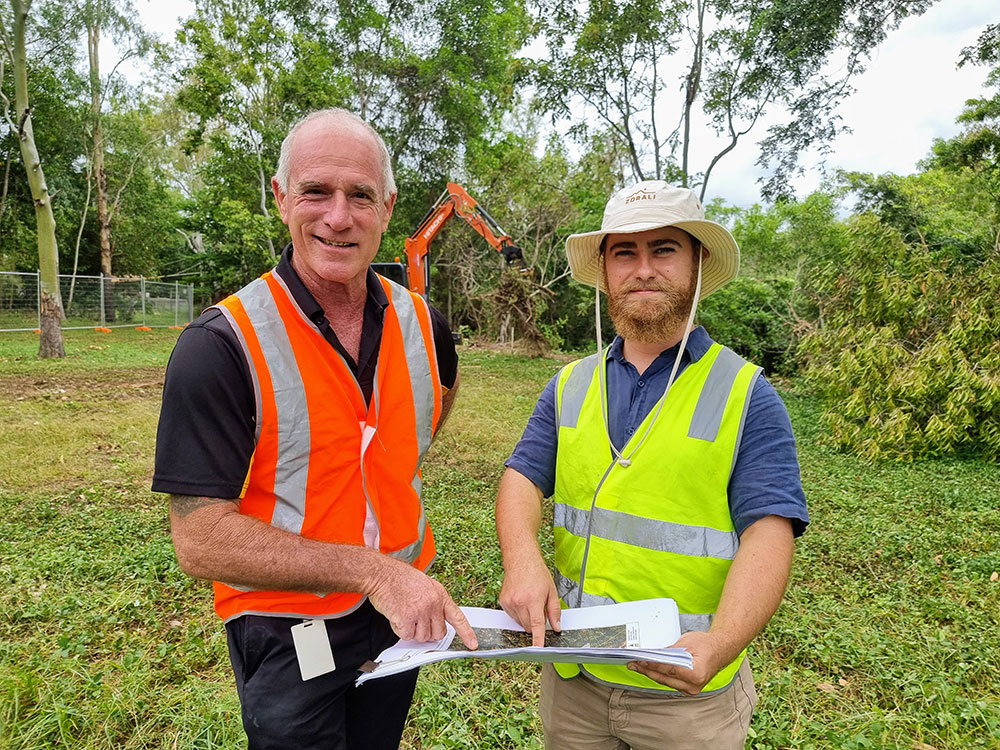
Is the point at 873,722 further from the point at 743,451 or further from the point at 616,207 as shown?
the point at 616,207

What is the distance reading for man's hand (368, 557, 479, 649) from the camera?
1.45 metres

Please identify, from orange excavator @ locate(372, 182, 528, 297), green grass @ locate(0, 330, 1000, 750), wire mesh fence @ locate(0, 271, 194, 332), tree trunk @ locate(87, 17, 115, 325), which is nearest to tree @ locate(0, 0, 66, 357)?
wire mesh fence @ locate(0, 271, 194, 332)

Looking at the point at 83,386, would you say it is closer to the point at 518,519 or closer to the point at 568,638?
the point at 518,519

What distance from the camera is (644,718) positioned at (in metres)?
1.60

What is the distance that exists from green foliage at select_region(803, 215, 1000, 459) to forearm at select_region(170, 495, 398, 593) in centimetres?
781

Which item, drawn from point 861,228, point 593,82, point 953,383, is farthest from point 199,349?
point 593,82

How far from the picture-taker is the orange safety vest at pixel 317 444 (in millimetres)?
1563

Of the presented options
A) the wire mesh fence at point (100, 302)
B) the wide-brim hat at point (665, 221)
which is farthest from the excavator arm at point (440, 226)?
the wire mesh fence at point (100, 302)

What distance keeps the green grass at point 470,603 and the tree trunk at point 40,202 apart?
7.83 meters

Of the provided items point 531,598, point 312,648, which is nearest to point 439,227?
point 312,648

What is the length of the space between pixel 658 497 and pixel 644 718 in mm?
580

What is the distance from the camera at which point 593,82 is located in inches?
557

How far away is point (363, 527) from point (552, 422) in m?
0.63

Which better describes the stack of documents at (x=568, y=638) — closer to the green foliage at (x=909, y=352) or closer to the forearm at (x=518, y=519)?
the forearm at (x=518, y=519)
